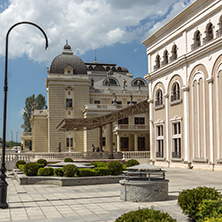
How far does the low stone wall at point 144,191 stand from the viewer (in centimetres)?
1265

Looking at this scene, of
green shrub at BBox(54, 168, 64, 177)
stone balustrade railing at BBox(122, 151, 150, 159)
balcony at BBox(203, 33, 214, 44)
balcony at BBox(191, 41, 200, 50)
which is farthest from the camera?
stone balustrade railing at BBox(122, 151, 150, 159)

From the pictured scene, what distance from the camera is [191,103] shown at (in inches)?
1214

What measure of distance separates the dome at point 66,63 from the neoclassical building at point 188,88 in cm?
2606

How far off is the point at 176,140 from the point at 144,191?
21.8 meters

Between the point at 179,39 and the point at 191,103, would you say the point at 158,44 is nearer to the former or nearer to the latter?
the point at 179,39

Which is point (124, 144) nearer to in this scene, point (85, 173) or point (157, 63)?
point (157, 63)

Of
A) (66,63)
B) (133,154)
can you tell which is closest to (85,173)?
(133,154)

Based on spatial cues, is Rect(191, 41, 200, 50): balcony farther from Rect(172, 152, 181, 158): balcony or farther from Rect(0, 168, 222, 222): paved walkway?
Rect(0, 168, 222, 222): paved walkway

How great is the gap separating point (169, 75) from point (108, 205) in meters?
24.7

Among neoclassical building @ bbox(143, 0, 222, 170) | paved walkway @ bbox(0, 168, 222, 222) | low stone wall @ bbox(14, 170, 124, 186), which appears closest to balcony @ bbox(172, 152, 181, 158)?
neoclassical building @ bbox(143, 0, 222, 170)

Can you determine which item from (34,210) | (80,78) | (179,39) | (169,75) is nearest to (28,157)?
(169,75)

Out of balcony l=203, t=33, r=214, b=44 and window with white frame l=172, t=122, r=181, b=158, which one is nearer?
balcony l=203, t=33, r=214, b=44

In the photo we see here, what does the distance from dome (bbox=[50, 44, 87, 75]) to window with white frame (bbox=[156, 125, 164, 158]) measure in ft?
94.7

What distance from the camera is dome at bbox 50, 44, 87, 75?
62.7 m
